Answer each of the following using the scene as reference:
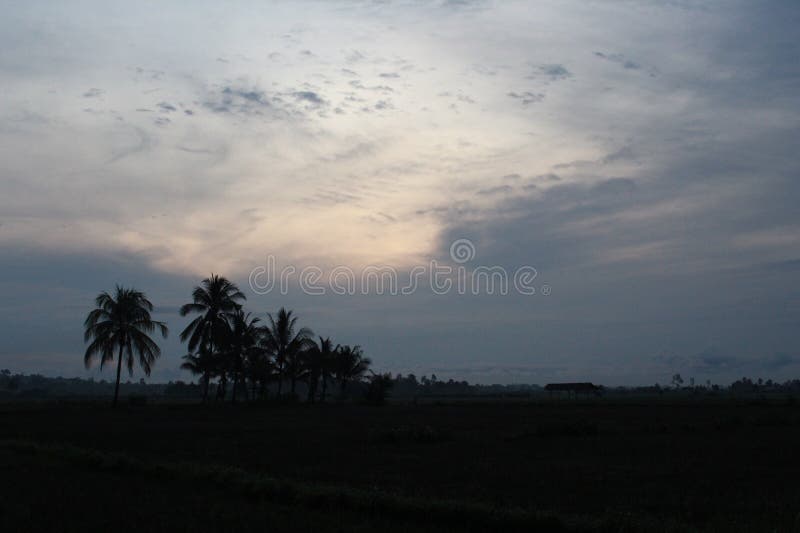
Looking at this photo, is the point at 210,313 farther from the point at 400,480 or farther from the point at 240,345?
the point at 400,480

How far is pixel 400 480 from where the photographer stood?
1638cm

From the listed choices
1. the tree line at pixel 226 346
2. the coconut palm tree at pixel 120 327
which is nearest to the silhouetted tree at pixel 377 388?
the tree line at pixel 226 346

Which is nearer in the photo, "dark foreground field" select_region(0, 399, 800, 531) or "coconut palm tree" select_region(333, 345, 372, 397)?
"dark foreground field" select_region(0, 399, 800, 531)

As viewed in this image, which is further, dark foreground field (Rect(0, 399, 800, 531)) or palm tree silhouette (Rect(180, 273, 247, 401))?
palm tree silhouette (Rect(180, 273, 247, 401))

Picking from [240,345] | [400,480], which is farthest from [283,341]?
[400,480]

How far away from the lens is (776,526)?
→ 10.9 meters

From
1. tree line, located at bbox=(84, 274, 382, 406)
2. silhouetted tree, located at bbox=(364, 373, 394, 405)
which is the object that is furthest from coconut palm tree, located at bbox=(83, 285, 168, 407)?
silhouetted tree, located at bbox=(364, 373, 394, 405)

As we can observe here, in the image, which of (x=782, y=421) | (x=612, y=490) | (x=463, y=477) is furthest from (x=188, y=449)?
(x=782, y=421)

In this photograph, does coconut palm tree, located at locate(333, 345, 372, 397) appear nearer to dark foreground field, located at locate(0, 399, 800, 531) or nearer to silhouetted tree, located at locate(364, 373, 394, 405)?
silhouetted tree, located at locate(364, 373, 394, 405)

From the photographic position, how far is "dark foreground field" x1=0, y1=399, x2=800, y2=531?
A: 11672 millimetres

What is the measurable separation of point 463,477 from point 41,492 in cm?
864

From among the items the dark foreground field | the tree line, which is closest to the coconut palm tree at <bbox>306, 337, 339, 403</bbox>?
the tree line

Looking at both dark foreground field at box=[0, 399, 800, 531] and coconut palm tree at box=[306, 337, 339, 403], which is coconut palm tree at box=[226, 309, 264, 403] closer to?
coconut palm tree at box=[306, 337, 339, 403]

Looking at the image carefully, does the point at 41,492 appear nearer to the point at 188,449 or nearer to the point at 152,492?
the point at 152,492
